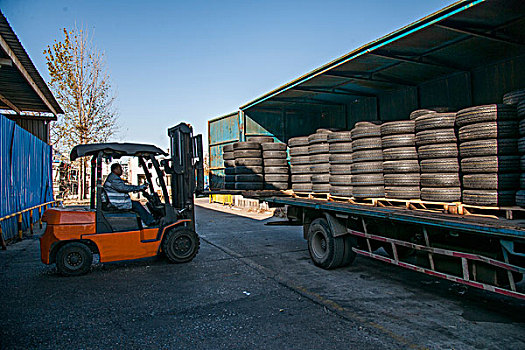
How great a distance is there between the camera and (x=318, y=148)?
722 centimetres

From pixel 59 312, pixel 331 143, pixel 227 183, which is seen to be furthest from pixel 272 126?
pixel 59 312

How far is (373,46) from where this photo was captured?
5.91m

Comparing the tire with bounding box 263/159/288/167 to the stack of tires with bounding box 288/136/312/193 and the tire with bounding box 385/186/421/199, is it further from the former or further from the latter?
the tire with bounding box 385/186/421/199

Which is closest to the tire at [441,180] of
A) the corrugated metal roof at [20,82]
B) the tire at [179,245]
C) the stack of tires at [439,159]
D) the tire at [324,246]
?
the stack of tires at [439,159]

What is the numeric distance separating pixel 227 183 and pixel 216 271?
13.3 feet

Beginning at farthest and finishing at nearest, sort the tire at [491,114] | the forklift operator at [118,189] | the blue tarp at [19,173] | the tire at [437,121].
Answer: the blue tarp at [19,173], the forklift operator at [118,189], the tire at [437,121], the tire at [491,114]

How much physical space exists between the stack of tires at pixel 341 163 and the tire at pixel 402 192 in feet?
2.93

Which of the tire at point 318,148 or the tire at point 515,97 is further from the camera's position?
the tire at point 318,148

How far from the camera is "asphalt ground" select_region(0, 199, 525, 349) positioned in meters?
3.66

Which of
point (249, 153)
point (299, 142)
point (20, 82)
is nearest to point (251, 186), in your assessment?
point (249, 153)

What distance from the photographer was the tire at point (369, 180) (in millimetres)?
5688

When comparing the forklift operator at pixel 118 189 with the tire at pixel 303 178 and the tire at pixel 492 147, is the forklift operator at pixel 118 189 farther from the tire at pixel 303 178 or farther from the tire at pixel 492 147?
the tire at pixel 492 147

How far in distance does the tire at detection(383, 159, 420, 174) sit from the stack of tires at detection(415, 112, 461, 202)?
15 centimetres

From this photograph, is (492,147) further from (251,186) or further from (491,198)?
(251,186)
